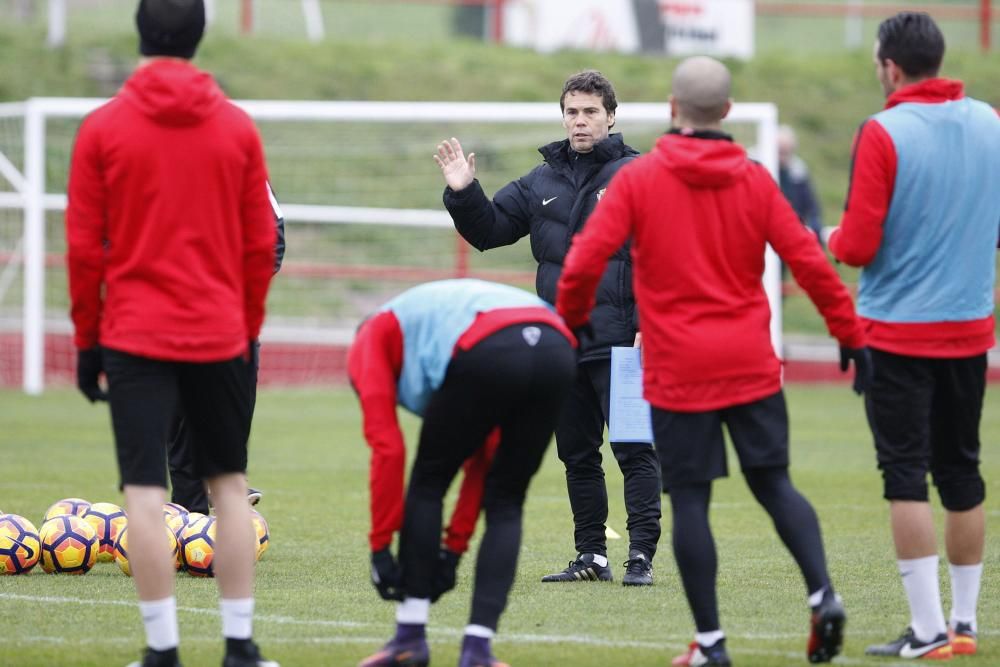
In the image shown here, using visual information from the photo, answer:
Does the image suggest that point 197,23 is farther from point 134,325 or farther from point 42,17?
point 42,17

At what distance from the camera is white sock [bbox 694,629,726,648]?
5.41 meters

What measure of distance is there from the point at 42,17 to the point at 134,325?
2482cm

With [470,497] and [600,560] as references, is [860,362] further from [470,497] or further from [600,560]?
[600,560]

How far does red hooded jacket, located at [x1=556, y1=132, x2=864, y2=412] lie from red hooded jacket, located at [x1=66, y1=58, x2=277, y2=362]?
1133mm

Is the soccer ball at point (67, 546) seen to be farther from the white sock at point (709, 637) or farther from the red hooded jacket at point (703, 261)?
the white sock at point (709, 637)

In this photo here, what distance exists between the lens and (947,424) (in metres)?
5.86

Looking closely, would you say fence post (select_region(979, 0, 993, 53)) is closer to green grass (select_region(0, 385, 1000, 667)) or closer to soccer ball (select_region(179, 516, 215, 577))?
green grass (select_region(0, 385, 1000, 667))

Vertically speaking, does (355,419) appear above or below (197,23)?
below

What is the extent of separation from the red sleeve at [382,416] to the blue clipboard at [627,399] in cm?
218

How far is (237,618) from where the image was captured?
17.5 feet

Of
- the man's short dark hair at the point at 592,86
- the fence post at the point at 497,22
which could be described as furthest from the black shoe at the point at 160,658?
the fence post at the point at 497,22

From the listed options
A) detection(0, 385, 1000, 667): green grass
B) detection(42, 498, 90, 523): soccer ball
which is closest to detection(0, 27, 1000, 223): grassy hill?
detection(0, 385, 1000, 667): green grass

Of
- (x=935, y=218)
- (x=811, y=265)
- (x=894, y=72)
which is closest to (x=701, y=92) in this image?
(x=811, y=265)

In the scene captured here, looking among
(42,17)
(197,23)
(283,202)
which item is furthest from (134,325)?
(42,17)
